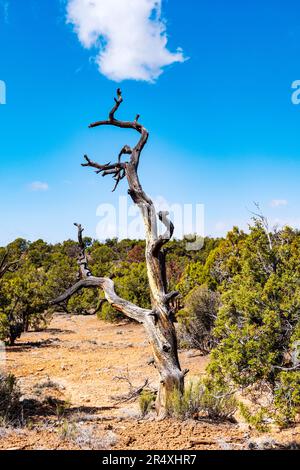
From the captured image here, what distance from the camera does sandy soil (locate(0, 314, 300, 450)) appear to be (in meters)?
5.20

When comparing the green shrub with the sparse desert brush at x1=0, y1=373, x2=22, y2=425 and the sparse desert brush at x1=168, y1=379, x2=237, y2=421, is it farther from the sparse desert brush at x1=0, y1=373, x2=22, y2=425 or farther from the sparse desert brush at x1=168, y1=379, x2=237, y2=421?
the sparse desert brush at x1=0, y1=373, x2=22, y2=425

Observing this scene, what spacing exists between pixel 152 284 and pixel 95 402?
3578mm

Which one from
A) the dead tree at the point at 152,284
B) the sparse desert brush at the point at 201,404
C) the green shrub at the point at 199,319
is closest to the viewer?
the sparse desert brush at the point at 201,404

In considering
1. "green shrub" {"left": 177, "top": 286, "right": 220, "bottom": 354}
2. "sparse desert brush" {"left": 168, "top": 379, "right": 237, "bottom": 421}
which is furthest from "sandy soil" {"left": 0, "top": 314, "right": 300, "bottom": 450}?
"green shrub" {"left": 177, "top": 286, "right": 220, "bottom": 354}

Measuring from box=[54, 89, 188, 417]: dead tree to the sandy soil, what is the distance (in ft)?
2.52

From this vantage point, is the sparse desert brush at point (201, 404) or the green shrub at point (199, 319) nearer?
the sparse desert brush at point (201, 404)

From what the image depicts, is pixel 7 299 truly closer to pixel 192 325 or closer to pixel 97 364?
pixel 97 364

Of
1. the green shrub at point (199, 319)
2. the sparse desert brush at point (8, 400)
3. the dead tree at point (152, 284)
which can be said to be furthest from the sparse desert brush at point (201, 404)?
the green shrub at point (199, 319)

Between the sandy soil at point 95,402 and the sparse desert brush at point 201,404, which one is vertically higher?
the sparse desert brush at point 201,404

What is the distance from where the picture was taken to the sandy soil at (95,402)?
520 centimetres

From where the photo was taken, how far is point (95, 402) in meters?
8.79

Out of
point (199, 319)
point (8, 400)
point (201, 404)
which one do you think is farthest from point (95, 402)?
point (199, 319)

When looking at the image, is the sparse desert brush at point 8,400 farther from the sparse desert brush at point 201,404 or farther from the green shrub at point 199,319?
the green shrub at point 199,319

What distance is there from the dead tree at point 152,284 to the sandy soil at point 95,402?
2.52 ft
